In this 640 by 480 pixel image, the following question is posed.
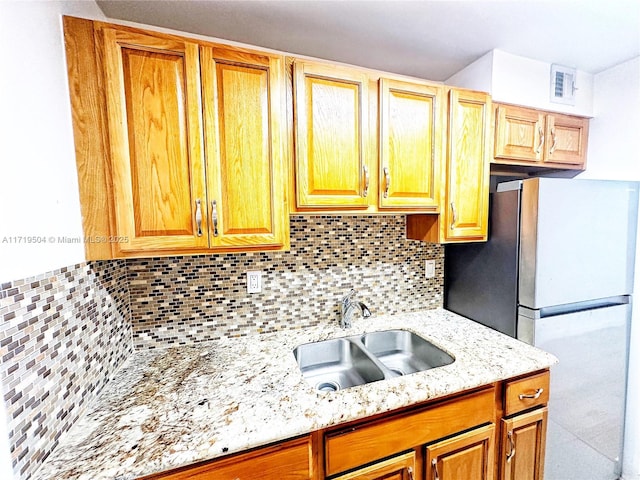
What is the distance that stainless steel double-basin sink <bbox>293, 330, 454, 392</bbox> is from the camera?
4.43ft

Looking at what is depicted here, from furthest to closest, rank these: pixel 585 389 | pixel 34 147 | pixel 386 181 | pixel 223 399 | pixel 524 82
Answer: pixel 524 82 → pixel 585 389 → pixel 386 181 → pixel 223 399 → pixel 34 147

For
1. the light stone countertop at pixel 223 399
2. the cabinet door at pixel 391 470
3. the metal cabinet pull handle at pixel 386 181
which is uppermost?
the metal cabinet pull handle at pixel 386 181

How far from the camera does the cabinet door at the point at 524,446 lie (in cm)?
117

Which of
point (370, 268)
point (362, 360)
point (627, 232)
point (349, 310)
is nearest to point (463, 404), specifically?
point (362, 360)

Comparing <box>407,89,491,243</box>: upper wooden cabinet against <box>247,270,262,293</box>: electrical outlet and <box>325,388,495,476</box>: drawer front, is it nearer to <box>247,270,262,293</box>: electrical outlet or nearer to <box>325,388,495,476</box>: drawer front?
<box>325,388,495,476</box>: drawer front

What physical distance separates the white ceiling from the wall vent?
0.06 meters

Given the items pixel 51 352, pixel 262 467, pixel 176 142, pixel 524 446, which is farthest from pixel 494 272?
pixel 51 352

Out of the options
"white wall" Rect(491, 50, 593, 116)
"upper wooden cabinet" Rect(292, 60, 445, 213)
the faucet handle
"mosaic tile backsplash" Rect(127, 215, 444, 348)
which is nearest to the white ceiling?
"white wall" Rect(491, 50, 593, 116)

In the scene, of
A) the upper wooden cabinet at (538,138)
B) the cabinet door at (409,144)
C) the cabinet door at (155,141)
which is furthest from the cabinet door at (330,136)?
the upper wooden cabinet at (538,138)

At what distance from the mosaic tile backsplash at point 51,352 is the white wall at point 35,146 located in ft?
0.23

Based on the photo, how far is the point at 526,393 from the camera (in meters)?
1.19

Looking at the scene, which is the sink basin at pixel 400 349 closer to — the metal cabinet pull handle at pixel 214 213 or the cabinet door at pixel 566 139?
the metal cabinet pull handle at pixel 214 213

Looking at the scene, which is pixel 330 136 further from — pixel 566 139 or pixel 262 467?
pixel 566 139

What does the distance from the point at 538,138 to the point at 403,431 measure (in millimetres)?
A: 1736
